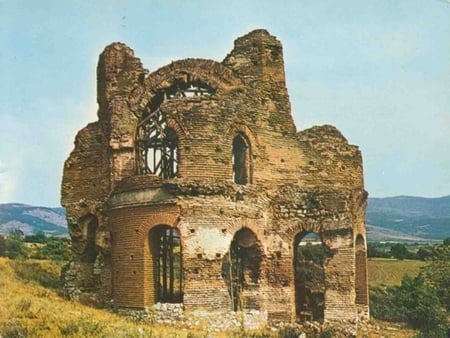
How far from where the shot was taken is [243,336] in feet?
54.5

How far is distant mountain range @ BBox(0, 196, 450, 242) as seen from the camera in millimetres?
91250

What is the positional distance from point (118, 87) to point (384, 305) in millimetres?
14251

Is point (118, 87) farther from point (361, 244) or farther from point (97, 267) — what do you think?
point (361, 244)

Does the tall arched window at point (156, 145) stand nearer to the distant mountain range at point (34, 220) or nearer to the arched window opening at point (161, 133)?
the arched window opening at point (161, 133)

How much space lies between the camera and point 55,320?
1414cm

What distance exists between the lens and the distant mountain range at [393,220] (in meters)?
91.2

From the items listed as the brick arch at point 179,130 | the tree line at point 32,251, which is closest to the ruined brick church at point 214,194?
the brick arch at point 179,130

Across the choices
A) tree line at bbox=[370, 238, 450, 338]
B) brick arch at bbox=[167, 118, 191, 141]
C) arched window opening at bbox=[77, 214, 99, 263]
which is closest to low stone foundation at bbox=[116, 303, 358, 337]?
tree line at bbox=[370, 238, 450, 338]

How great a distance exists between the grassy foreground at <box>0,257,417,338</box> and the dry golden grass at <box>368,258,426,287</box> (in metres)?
19.1

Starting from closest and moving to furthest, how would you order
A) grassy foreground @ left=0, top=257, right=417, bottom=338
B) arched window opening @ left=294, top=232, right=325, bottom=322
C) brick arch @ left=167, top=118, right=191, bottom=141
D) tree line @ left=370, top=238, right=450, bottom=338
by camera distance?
grassy foreground @ left=0, top=257, right=417, bottom=338 → brick arch @ left=167, top=118, right=191, bottom=141 → arched window opening @ left=294, top=232, right=325, bottom=322 → tree line @ left=370, top=238, right=450, bottom=338

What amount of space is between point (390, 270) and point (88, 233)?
28.4 m

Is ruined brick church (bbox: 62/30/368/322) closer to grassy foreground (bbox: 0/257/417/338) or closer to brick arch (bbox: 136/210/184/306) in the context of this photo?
brick arch (bbox: 136/210/184/306)

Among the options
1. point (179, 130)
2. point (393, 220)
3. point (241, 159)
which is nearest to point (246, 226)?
point (241, 159)

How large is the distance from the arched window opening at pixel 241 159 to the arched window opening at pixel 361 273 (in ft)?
13.8
